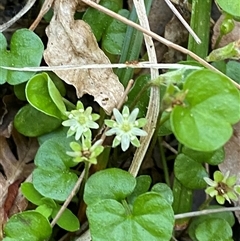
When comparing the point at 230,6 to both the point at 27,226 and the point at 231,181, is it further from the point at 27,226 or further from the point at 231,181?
the point at 27,226

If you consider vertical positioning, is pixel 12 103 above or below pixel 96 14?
below

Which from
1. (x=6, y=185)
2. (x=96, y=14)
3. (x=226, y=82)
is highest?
(x=226, y=82)

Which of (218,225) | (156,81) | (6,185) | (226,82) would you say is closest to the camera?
(226,82)

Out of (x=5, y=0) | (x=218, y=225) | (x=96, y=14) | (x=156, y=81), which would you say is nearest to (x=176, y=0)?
(x=96, y=14)

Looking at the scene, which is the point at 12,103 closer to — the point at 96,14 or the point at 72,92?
the point at 72,92

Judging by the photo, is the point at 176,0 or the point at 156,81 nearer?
the point at 156,81

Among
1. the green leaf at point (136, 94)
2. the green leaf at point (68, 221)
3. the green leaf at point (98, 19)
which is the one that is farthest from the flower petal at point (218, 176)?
the green leaf at point (98, 19)

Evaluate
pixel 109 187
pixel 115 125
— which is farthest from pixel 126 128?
pixel 109 187

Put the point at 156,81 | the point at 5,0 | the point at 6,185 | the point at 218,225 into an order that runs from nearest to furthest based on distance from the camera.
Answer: the point at 156,81 < the point at 218,225 < the point at 6,185 < the point at 5,0
